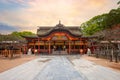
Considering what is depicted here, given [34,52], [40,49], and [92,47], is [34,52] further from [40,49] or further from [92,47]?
[92,47]

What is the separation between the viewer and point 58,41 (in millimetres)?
55062

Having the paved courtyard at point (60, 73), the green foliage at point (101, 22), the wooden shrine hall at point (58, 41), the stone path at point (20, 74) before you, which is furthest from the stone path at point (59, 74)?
the wooden shrine hall at point (58, 41)

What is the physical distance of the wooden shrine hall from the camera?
52.3 meters

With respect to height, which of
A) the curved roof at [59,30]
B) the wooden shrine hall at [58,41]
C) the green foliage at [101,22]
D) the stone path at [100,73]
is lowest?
the stone path at [100,73]

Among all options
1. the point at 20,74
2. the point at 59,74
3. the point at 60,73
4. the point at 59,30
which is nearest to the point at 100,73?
the point at 60,73

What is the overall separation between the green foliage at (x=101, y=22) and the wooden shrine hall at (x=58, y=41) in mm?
7700

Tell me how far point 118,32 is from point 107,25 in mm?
19210

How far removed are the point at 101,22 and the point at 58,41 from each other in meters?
12.7

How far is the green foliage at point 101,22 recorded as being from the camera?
44.8 meters

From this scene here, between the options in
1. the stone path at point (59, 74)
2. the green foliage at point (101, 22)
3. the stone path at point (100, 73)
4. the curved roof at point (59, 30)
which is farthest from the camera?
the curved roof at point (59, 30)

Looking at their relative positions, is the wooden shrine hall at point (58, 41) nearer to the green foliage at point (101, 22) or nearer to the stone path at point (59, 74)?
the green foliage at point (101, 22)

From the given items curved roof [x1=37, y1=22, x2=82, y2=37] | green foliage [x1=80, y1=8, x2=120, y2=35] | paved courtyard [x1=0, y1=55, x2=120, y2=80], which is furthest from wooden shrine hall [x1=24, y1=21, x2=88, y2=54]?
paved courtyard [x1=0, y1=55, x2=120, y2=80]

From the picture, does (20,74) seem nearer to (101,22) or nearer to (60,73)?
(60,73)

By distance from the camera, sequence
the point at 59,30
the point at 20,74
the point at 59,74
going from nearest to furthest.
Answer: the point at 20,74 < the point at 59,74 < the point at 59,30
